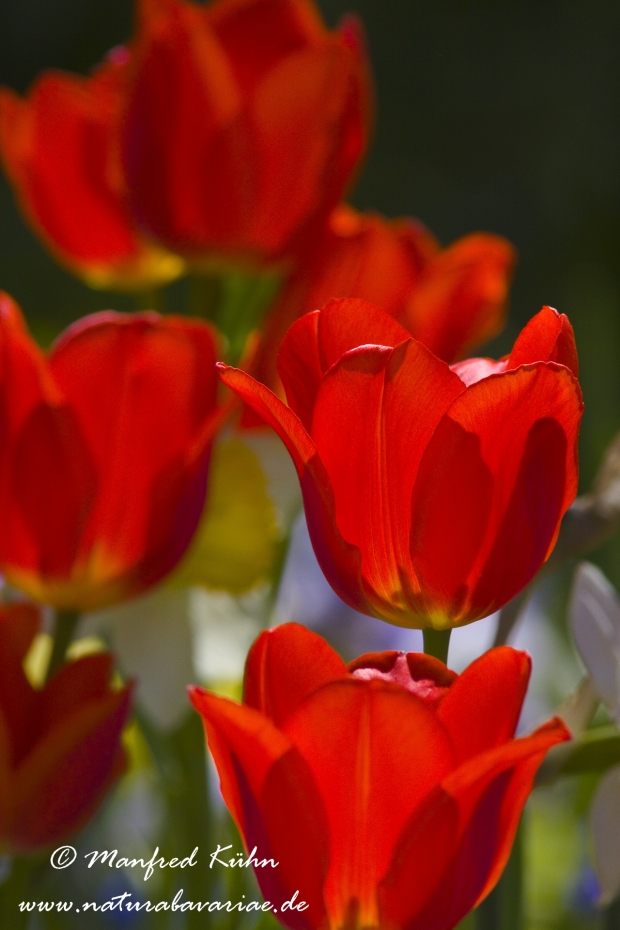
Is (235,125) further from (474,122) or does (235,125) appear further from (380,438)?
(474,122)

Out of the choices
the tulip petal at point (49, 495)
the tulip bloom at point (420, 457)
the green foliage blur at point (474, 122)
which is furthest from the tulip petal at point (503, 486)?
the green foliage blur at point (474, 122)

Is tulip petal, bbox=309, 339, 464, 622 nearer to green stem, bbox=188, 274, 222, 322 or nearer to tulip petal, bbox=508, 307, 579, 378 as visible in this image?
tulip petal, bbox=508, 307, 579, 378

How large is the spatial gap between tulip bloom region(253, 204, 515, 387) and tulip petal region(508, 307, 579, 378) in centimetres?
13

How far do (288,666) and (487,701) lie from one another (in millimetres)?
30

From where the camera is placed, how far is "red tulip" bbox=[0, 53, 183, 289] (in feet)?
1.11

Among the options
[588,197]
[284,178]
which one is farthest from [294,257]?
[588,197]

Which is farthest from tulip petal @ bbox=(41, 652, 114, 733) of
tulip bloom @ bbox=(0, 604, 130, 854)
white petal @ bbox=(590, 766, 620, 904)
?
white petal @ bbox=(590, 766, 620, 904)

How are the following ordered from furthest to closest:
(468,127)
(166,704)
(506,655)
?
(468,127) < (166,704) < (506,655)

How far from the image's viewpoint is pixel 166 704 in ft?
0.99

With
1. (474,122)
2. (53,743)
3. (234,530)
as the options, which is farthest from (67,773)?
(474,122)

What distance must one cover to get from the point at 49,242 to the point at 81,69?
4.28ft

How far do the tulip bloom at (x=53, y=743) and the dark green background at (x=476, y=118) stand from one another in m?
1.23

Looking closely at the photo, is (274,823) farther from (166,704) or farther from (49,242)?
(49,242)

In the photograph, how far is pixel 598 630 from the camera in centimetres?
23
